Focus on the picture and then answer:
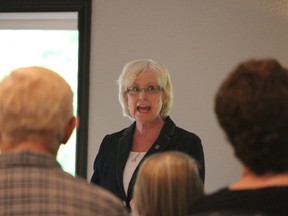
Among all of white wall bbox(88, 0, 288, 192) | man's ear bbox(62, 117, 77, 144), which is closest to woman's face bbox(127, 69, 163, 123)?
white wall bbox(88, 0, 288, 192)

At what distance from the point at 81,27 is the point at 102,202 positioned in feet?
8.27

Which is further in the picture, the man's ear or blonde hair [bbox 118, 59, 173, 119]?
blonde hair [bbox 118, 59, 173, 119]

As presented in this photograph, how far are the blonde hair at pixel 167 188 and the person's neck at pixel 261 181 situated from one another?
28cm

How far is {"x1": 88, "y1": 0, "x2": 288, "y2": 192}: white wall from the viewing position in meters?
3.53

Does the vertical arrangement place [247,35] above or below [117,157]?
above

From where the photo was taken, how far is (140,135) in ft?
9.07

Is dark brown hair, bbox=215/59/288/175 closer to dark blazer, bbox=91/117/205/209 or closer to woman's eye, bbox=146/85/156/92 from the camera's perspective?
dark blazer, bbox=91/117/205/209

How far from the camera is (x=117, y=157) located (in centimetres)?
270

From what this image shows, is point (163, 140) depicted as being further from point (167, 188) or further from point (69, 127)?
point (69, 127)

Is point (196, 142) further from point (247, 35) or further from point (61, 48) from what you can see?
point (61, 48)

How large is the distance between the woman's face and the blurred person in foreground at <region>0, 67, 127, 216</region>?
142 centimetres

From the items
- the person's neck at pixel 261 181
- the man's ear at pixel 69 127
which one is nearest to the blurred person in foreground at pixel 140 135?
the man's ear at pixel 69 127

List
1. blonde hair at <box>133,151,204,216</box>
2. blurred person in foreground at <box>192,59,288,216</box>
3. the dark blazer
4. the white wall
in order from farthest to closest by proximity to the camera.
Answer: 1. the white wall
2. the dark blazer
3. blonde hair at <box>133,151,204,216</box>
4. blurred person in foreground at <box>192,59,288,216</box>

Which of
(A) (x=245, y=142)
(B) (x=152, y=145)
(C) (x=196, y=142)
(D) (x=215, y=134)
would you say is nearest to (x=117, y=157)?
(B) (x=152, y=145)
